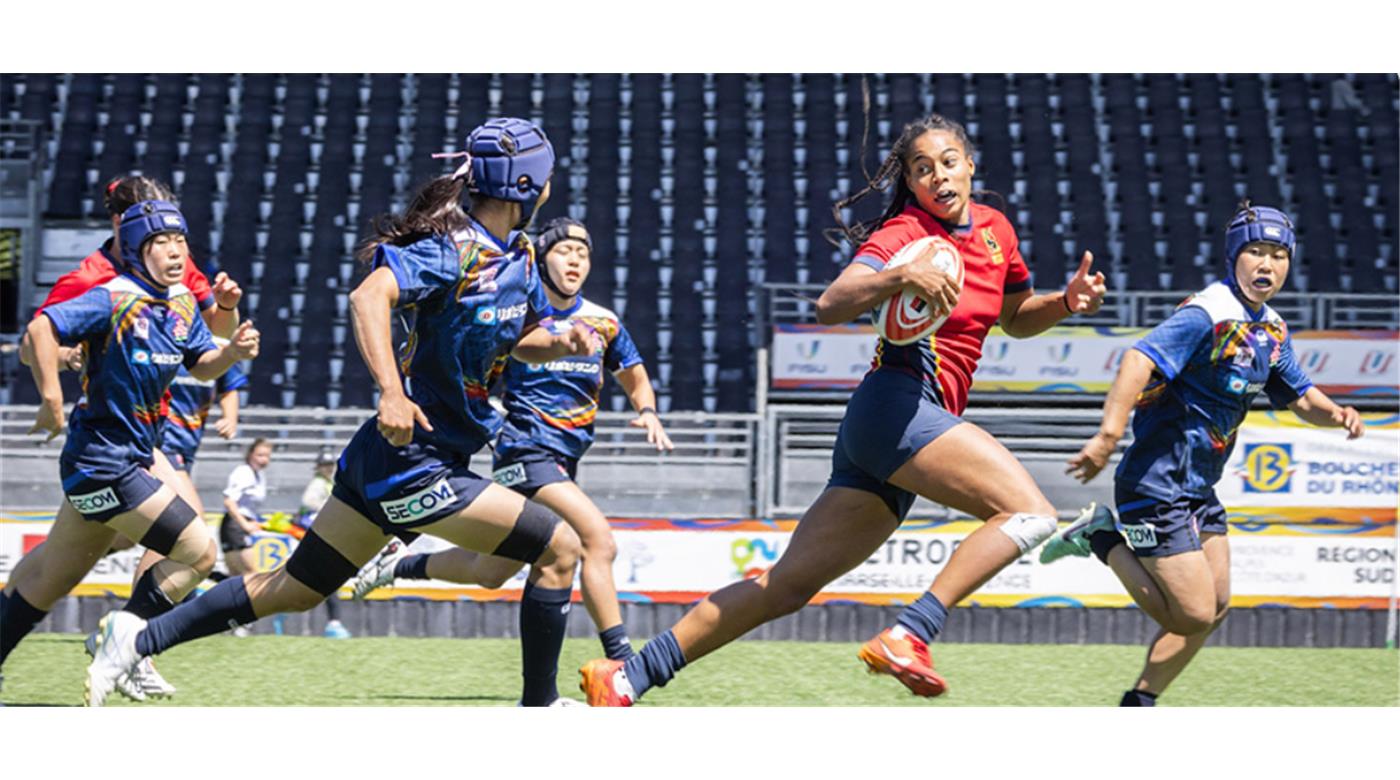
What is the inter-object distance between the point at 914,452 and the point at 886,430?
0.11 metres

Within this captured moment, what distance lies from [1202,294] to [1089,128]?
12890 mm

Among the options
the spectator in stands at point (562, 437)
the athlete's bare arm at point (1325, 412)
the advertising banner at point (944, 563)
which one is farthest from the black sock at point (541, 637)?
the advertising banner at point (944, 563)

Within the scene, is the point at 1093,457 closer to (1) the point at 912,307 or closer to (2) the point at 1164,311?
(1) the point at 912,307

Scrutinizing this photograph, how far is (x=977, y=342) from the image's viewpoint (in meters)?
5.37

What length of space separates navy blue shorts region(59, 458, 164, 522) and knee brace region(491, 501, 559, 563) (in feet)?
4.95

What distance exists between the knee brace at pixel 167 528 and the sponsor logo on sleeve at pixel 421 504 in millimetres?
1291

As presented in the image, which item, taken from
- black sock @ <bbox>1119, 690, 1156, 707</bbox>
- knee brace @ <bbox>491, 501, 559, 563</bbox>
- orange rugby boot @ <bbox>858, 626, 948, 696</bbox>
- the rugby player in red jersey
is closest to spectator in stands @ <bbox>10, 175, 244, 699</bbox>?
knee brace @ <bbox>491, 501, 559, 563</bbox>

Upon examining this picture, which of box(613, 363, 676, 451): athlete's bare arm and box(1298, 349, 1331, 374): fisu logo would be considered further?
box(1298, 349, 1331, 374): fisu logo

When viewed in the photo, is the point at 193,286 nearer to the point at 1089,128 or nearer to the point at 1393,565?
the point at 1393,565

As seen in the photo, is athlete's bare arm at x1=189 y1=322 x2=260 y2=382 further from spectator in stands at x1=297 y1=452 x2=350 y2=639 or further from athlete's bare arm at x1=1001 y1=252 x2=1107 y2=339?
spectator in stands at x1=297 y1=452 x2=350 y2=639

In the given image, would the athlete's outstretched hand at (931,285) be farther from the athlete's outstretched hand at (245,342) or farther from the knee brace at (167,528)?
the knee brace at (167,528)

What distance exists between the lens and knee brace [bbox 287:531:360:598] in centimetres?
558

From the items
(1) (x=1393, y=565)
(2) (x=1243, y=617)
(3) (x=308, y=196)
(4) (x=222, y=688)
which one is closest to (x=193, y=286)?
(4) (x=222, y=688)

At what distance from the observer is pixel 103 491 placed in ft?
20.7
